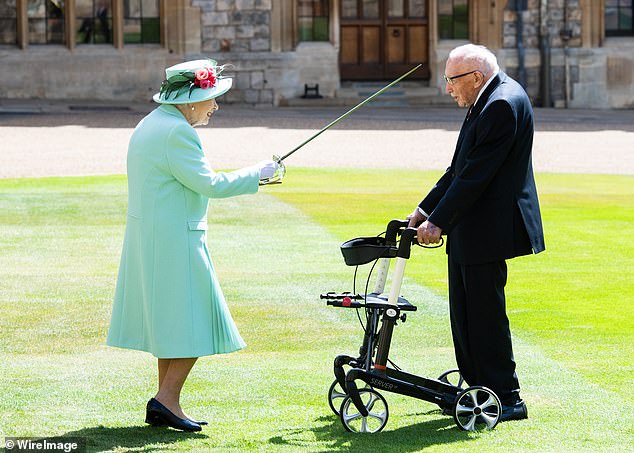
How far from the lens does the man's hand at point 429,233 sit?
5.71 meters

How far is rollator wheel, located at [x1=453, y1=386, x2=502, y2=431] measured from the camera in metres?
5.76

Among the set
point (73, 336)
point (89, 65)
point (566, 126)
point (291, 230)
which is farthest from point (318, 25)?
point (73, 336)

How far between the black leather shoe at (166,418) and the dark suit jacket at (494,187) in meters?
1.34

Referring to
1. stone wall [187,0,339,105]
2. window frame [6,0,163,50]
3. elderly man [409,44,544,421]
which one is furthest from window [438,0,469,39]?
elderly man [409,44,544,421]

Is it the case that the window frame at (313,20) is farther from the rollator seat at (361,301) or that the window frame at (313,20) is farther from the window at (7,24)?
the rollator seat at (361,301)

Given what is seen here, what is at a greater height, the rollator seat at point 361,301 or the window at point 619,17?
the window at point 619,17

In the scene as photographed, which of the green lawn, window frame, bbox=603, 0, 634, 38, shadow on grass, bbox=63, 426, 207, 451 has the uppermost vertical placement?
window frame, bbox=603, 0, 634, 38

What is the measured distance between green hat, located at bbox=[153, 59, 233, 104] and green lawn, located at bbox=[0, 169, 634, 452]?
1.41 meters

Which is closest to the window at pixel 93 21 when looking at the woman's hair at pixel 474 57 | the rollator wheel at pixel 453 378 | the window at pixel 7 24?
the window at pixel 7 24

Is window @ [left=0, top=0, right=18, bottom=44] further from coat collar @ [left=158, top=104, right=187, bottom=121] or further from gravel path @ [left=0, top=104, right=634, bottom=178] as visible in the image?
coat collar @ [left=158, top=104, right=187, bottom=121]

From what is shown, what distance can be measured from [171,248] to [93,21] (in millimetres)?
22905

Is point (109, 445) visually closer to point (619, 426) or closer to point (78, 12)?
point (619, 426)

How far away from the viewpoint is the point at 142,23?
27953mm

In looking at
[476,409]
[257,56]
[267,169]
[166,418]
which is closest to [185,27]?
[257,56]
